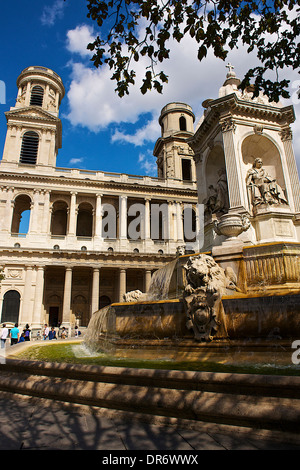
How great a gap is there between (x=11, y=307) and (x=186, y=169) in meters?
26.8

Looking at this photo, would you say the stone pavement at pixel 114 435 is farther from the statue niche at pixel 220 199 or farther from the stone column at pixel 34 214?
the stone column at pixel 34 214

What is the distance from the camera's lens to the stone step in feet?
8.64

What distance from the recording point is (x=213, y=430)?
8.88 ft

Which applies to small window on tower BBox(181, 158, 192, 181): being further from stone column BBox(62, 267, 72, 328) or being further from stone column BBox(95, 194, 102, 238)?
stone column BBox(62, 267, 72, 328)

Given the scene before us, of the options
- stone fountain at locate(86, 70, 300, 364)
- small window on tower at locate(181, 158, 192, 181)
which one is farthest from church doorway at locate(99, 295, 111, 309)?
stone fountain at locate(86, 70, 300, 364)

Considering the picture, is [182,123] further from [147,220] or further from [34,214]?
[34,214]

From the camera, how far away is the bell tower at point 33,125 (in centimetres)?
3338

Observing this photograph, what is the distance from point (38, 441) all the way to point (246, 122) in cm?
948

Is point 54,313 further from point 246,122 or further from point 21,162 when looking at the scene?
point 246,122

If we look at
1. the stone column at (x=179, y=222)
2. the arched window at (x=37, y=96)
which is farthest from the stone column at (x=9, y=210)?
the stone column at (x=179, y=222)

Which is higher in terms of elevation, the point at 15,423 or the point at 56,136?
the point at 56,136

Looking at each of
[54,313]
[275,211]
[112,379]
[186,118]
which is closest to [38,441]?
[112,379]

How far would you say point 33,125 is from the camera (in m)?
34.8

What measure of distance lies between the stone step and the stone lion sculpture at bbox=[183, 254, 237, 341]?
199cm
